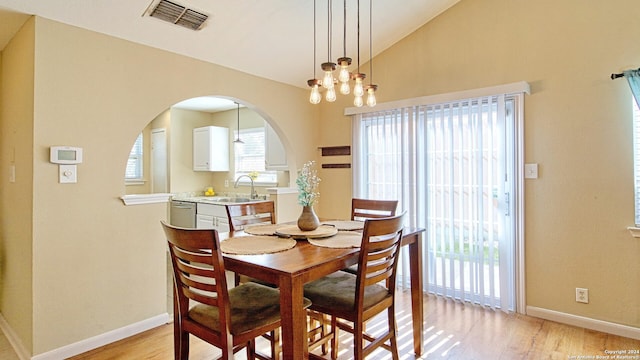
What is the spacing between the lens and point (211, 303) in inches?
62.5

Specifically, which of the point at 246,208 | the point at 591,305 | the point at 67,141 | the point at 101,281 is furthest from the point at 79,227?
the point at 591,305

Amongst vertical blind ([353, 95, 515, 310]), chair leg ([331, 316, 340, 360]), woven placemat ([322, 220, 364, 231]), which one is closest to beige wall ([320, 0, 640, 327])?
vertical blind ([353, 95, 515, 310])

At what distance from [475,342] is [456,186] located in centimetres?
134

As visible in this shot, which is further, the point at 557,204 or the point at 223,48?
the point at 223,48

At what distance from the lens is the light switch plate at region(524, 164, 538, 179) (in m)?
2.89

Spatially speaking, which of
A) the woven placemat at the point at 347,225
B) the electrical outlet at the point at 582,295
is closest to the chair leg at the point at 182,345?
the woven placemat at the point at 347,225

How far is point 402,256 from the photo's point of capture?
3654mm

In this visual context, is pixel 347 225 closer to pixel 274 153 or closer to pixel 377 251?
pixel 377 251

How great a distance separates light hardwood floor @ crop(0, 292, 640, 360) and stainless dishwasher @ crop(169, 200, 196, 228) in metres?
2.44

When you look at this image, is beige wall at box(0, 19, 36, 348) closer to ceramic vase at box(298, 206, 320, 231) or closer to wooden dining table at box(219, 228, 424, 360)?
wooden dining table at box(219, 228, 424, 360)

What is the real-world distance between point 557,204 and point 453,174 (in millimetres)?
842

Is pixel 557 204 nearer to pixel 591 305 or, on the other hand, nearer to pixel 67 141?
pixel 591 305

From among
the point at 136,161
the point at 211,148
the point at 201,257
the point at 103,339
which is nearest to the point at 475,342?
the point at 201,257

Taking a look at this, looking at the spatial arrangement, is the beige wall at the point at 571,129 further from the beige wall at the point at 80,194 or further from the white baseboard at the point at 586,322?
the beige wall at the point at 80,194
